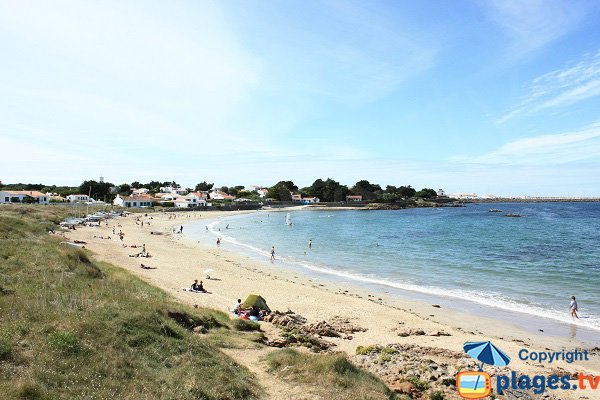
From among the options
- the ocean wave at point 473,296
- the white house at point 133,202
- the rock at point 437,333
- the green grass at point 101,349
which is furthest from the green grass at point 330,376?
the white house at point 133,202

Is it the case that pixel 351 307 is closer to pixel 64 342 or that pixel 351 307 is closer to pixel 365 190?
pixel 64 342

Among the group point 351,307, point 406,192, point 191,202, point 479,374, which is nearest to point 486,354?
point 479,374

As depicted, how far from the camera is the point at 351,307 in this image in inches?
795

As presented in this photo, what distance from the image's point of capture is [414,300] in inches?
874

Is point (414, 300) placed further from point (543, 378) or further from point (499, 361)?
point (499, 361)

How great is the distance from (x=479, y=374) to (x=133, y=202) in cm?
11624

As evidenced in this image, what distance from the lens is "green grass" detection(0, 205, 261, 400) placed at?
22.7 ft

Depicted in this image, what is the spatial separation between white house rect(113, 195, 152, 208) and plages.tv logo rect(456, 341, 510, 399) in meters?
115

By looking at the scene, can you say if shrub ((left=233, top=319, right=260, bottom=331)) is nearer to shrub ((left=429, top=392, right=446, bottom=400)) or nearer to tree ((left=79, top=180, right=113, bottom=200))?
shrub ((left=429, top=392, right=446, bottom=400))

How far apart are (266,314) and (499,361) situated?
10.2 meters

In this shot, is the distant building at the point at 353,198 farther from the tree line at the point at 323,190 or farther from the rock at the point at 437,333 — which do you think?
the rock at the point at 437,333

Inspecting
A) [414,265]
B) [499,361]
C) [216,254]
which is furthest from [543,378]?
[216,254]

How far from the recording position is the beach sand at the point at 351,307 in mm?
14706

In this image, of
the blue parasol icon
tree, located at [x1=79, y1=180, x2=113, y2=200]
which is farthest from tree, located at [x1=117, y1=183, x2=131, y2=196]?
the blue parasol icon
